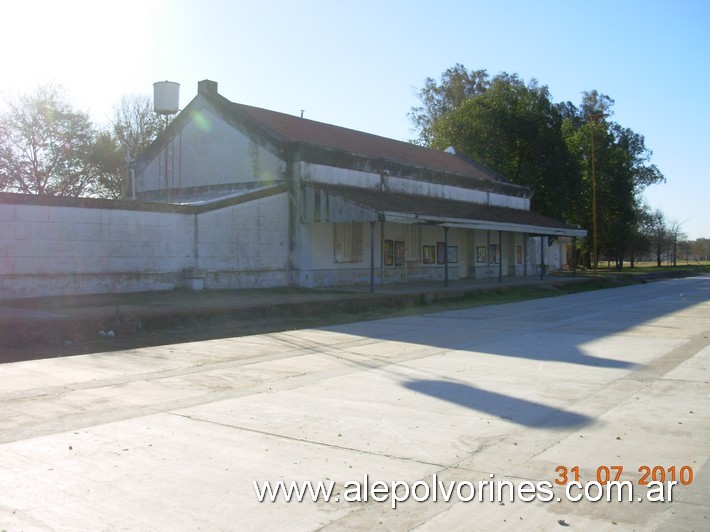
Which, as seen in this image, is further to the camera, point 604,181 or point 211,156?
point 604,181

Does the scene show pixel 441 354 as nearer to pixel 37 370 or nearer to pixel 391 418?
pixel 391 418

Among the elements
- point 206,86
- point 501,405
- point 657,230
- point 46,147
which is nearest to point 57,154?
point 46,147

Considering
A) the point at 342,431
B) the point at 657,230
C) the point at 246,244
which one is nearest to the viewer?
the point at 342,431

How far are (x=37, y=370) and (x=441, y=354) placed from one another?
680 centimetres

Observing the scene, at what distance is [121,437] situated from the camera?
647 cm

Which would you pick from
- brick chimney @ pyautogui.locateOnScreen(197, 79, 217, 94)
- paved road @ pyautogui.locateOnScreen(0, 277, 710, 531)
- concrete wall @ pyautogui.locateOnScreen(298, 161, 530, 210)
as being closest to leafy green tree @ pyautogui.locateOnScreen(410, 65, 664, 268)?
concrete wall @ pyautogui.locateOnScreen(298, 161, 530, 210)

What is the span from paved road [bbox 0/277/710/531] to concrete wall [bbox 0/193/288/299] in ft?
26.4

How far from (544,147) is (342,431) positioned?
43.4 m

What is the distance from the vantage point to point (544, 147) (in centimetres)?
4659

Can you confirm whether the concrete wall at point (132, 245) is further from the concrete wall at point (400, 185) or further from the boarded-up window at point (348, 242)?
the boarded-up window at point (348, 242)

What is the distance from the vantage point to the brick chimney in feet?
94.0

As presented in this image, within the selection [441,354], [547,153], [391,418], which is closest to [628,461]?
[391,418]

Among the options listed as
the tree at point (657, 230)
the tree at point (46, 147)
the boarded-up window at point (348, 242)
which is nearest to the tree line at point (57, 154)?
the tree at point (46, 147)

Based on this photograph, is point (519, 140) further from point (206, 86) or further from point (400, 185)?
point (206, 86)
